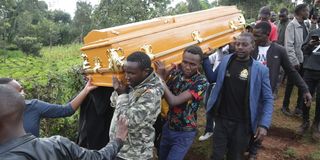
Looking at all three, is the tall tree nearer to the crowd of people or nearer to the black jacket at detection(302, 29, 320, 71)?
the black jacket at detection(302, 29, 320, 71)

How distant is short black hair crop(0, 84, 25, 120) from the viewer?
4.88 ft

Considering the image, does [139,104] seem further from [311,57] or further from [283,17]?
[283,17]

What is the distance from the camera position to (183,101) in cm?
286

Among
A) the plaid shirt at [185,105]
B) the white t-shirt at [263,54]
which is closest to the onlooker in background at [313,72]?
the white t-shirt at [263,54]

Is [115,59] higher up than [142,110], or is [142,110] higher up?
[115,59]

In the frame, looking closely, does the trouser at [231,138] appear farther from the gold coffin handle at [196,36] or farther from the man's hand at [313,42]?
the man's hand at [313,42]

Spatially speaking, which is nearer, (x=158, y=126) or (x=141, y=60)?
(x=141, y=60)

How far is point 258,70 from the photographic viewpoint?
3.09 metres

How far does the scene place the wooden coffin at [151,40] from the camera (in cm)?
282

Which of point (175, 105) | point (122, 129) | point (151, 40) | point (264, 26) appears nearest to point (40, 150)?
point (122, 129)

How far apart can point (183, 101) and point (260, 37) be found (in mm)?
1558

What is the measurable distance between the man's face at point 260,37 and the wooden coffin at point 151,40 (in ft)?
1.11

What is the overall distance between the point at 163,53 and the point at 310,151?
8.99ft

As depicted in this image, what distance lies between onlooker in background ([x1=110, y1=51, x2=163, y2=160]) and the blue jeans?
19.5 inches
